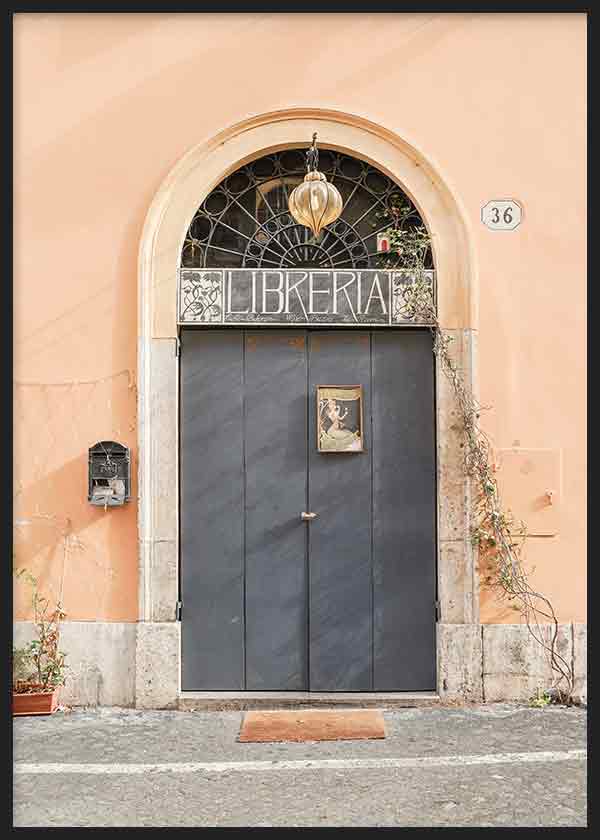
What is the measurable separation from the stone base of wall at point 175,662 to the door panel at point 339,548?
0.60m

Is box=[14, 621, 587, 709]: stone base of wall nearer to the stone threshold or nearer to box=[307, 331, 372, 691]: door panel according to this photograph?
the stone threshold

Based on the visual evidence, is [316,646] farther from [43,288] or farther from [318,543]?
[43,288]

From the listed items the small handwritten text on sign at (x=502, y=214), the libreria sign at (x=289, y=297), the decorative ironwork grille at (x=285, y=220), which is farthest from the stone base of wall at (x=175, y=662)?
the small handwritten text on sign at (x=502, y=214)

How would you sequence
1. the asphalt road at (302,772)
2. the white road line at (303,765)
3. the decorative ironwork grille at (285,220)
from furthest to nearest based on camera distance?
1. the decorative ironwork grille at (285,220)
2. the white road line at (303,765)
3. the asphalt road at (302,772)

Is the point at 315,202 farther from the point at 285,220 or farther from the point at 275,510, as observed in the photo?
the point at 275,510

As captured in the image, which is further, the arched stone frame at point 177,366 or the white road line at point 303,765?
the arched stone frame at point 177,366

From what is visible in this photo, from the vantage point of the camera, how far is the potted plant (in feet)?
19.9

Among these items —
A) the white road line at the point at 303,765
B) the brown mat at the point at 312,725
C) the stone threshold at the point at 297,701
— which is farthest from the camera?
the stone threshold at the point at 297,701

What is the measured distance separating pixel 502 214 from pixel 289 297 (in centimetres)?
163

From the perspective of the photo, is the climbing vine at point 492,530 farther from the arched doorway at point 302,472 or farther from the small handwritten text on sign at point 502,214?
the small handwritten text on sign at point 502,214

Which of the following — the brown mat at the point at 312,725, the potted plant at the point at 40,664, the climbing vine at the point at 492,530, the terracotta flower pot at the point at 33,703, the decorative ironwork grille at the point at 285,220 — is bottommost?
the brown mat at the point at 312,725

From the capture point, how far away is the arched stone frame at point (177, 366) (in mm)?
6285

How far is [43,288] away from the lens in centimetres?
645

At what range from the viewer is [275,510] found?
6457mm
